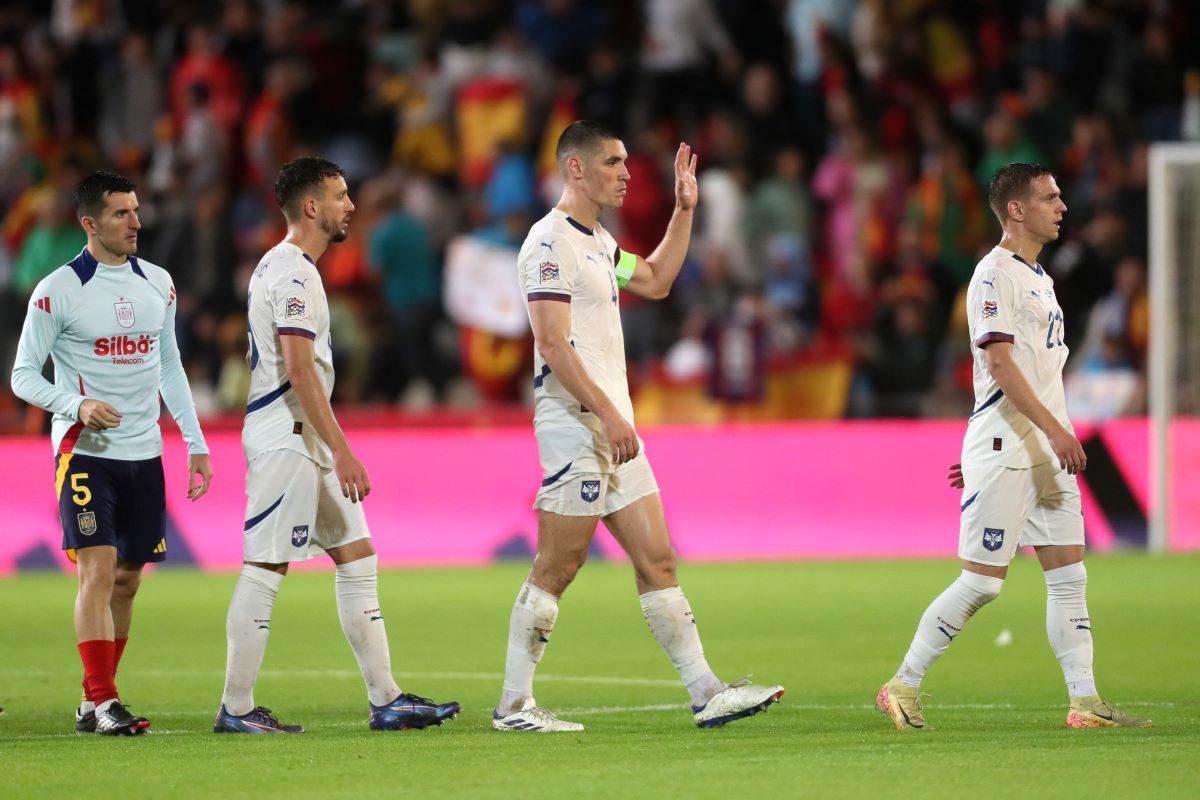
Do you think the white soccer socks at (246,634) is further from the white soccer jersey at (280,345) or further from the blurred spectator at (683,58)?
the blurred spectator at (683,58)

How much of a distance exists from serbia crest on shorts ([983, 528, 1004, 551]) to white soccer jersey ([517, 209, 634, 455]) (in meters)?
1.59

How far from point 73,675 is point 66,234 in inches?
425

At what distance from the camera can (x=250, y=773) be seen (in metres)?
6.95

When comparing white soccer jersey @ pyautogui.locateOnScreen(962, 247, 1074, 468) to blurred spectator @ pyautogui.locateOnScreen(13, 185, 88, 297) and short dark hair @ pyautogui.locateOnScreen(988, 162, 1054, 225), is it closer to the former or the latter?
short dark hair @ pyautogui.locateOnScreen(988, 162, 1054, 225)

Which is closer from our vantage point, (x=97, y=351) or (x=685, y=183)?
(x=97, y=351)

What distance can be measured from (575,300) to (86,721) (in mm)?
2809

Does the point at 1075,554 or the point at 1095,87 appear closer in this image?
the point at 1075,554

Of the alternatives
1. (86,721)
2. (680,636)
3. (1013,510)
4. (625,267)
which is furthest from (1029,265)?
(86,721)

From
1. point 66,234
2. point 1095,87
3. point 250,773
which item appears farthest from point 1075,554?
point 66,234

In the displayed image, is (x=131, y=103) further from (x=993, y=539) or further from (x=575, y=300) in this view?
(x=993, y=539)

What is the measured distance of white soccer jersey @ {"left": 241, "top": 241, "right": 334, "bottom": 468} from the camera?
27.0 feet

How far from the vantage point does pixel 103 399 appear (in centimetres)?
855

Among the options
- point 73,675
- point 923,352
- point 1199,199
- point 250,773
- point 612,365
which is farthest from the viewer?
point 923,352

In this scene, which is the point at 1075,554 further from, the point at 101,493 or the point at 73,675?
the point at 73,675
